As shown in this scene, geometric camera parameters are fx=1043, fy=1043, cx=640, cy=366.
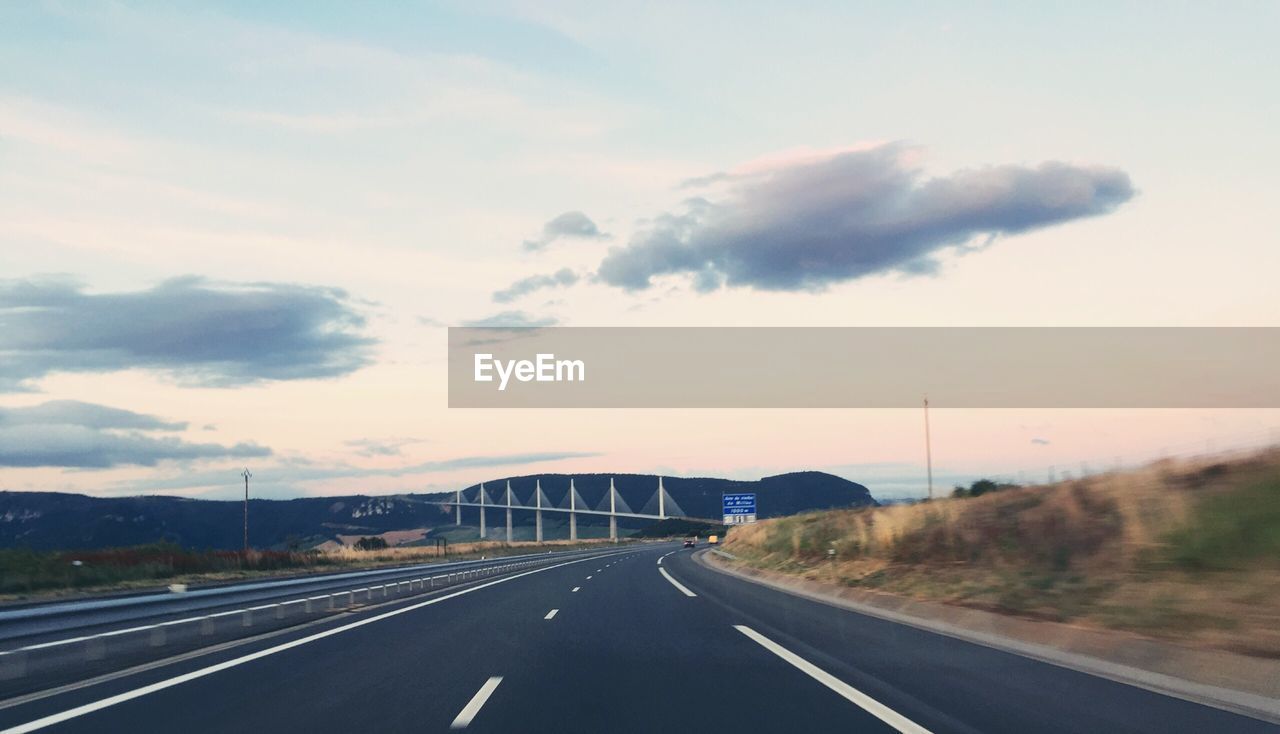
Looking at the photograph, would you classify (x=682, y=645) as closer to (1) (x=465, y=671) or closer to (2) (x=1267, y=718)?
(1) (x=465, y=671)

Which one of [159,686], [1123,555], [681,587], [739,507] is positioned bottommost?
[681,587]

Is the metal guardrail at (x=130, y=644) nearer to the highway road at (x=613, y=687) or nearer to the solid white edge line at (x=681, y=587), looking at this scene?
→ the highway road at (x=613, y=687)

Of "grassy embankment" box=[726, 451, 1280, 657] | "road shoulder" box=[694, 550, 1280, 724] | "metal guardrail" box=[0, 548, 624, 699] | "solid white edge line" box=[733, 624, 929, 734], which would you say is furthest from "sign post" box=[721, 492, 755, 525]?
"solid white edge line" box=[733, 624, 929, 734]

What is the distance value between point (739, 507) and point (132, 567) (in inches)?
1633

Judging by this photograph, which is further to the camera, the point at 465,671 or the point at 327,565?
the point at 327,565

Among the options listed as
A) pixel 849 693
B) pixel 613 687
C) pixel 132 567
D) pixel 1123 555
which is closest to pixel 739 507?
pixel 132 567

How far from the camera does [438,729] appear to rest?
874 cm

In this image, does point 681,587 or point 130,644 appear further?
point 681,587

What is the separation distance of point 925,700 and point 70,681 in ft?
32.2

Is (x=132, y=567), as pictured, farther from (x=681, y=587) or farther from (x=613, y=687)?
(x=613, y=687)

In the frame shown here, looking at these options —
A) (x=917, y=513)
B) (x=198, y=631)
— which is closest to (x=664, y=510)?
(x=917, y=513)

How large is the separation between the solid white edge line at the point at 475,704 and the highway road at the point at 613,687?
2 centimetres

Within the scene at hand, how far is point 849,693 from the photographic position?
10383 millimetres

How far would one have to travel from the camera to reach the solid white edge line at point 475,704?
8.99m
